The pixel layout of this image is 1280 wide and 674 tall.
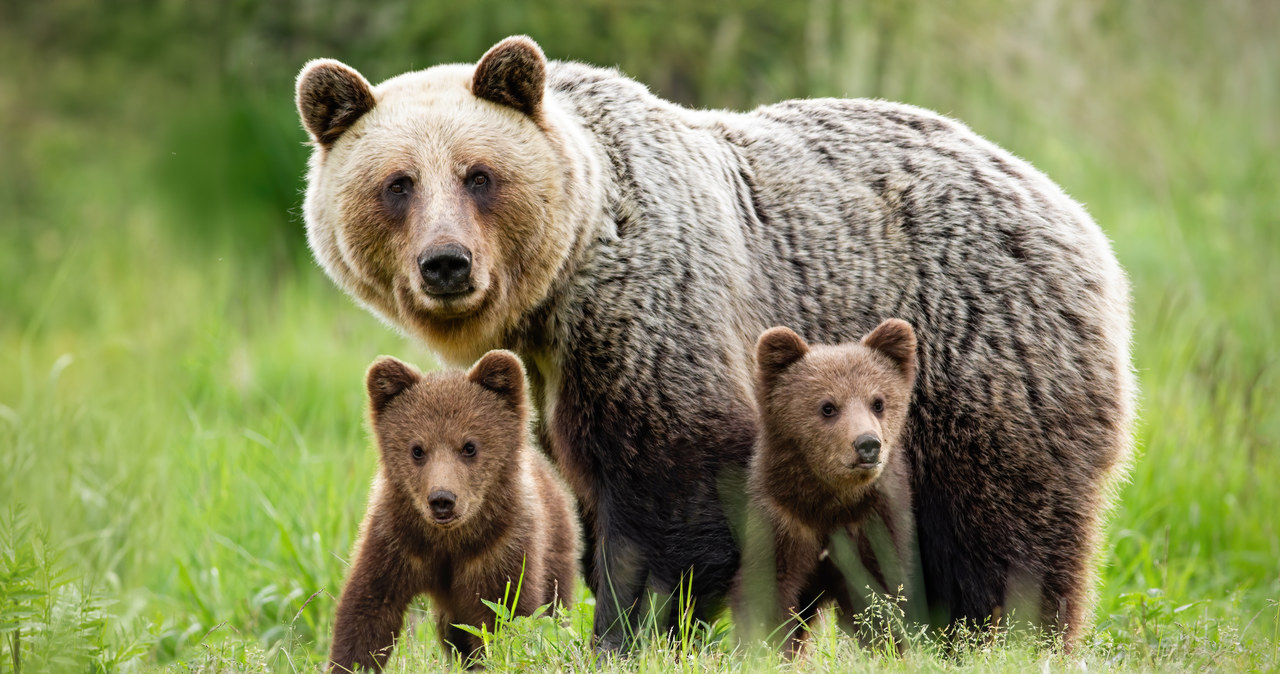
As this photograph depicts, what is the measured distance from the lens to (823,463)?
485 cm

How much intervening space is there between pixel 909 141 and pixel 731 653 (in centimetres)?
239

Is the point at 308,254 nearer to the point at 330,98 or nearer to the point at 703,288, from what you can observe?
the point at 330,98

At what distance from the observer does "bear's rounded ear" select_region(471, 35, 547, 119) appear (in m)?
5.15

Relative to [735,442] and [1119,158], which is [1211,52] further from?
[735,442]

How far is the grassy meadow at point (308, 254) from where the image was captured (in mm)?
6891

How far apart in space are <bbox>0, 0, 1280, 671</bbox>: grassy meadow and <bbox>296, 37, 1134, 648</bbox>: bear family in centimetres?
64

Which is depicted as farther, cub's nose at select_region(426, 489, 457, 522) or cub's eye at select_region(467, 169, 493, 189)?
cub's eye at select_region(467, 169, 493, 189)

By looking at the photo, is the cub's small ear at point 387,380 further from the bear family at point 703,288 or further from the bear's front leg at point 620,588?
the bear's front leg at point 620,588

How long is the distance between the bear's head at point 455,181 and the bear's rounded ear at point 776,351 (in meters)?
0.85

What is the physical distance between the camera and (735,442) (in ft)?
17.1

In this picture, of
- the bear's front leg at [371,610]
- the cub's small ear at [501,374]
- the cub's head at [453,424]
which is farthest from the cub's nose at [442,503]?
the cub's small ear at [501,374]

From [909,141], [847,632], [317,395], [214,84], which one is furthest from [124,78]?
[847,632]

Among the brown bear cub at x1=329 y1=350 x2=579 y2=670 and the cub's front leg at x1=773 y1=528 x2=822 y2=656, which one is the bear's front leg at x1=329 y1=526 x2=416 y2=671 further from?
the cub's front leg at x1=773 y1=528 x2=822 y2=656

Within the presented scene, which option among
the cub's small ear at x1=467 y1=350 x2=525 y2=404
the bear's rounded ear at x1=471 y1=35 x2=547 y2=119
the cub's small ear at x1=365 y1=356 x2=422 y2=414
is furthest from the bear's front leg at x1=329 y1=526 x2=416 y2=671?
the bear's rounded ear at x1=471 y1=35 x2=547 y2=119
